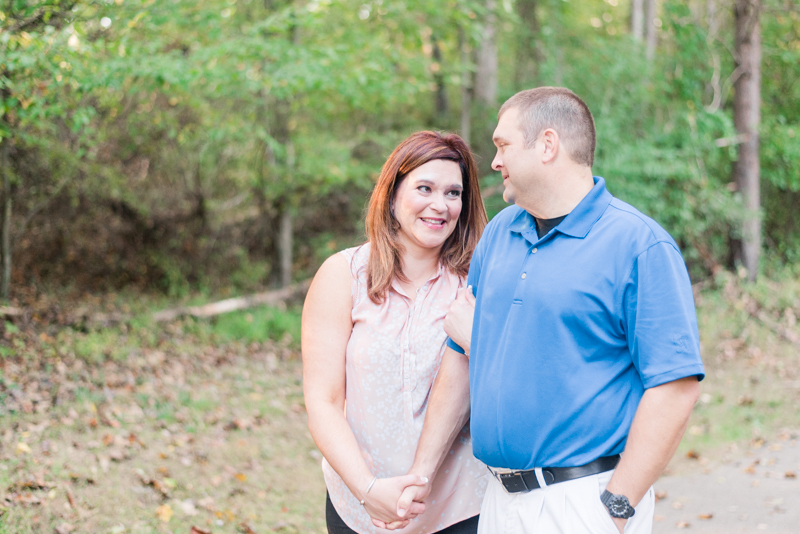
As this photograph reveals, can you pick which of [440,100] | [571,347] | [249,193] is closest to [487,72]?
[440,100]

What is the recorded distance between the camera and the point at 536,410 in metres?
1.93

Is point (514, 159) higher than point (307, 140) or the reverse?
higher

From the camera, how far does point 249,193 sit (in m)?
11.7

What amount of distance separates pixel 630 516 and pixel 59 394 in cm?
578

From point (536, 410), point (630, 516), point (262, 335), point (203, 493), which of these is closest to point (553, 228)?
point (536, 410)

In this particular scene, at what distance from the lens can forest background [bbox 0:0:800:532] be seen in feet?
17.6

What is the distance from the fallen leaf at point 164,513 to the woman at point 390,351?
91.4 inches

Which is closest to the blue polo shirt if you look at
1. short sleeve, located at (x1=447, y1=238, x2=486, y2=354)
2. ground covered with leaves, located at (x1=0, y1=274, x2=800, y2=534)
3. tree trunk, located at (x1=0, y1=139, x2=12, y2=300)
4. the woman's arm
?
short sleeve, located at (x1=447, y1=238, x2=486, y2=354)

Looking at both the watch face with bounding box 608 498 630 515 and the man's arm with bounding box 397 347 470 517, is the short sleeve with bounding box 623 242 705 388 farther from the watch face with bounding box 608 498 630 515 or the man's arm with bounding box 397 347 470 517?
the man's arm with bounding box 397 347 470 517

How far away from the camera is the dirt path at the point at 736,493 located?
182 inches

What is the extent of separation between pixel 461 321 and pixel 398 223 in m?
0.50

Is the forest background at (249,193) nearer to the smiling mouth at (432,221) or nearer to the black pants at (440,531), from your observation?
the black pants at (440,531)

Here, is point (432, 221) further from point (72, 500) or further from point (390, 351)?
point (72, 500)

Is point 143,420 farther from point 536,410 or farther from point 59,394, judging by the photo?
point 536,410
